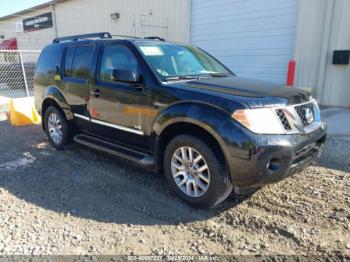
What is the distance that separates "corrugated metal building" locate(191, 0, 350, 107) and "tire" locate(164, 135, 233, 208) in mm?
6406

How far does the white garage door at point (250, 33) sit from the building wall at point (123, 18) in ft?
3.52

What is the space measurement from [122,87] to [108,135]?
0.86 meters

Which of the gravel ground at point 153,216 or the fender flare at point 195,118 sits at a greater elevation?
the fender flare at point 195,118

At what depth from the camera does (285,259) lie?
99.6 inches

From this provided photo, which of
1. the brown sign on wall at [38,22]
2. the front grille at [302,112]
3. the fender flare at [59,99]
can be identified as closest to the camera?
the front grille at [302,112]

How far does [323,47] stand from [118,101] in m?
6.50

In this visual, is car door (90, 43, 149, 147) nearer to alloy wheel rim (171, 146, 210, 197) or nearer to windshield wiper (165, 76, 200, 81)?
windshield wiper (165, 76, 200, 81)

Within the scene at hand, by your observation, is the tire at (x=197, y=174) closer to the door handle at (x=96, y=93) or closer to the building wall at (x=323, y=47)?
the door handle at (x=96, y=93)

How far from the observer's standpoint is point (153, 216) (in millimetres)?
3250

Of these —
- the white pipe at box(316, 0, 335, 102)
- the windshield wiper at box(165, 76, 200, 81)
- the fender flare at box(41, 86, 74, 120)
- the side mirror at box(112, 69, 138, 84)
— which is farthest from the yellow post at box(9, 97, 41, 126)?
the white pipe at box(316, 0, 335, 102)

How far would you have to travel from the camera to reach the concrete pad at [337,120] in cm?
596

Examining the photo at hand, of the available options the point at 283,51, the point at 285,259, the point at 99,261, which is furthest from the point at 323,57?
the point at 99,261

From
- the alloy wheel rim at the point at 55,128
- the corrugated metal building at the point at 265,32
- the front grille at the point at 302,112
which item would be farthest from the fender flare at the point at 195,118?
the corrugated metal building at the point at 265,32

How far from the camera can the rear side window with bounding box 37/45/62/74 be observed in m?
5.34
